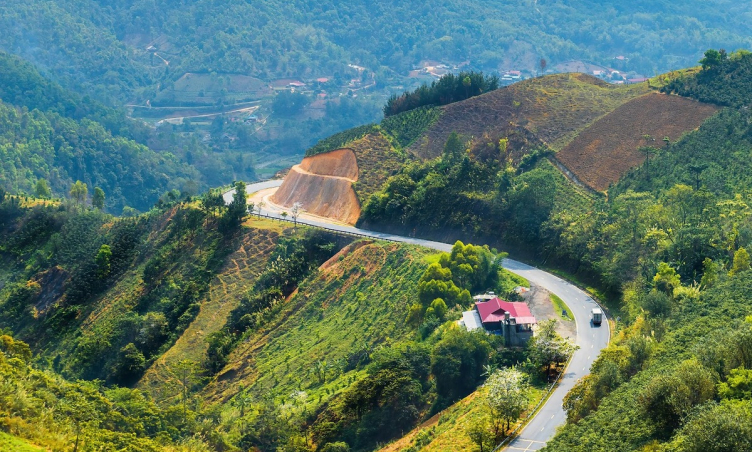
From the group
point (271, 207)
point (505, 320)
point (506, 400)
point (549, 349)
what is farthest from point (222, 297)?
point (506, 400)

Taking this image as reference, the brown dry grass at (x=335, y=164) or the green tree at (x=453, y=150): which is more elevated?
the green tree at (x=453, y=150)

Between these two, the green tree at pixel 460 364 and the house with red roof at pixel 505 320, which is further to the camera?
the house with red roof at pixel 505 320

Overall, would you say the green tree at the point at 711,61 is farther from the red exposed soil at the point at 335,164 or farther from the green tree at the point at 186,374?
the green tree at the point at 186,374

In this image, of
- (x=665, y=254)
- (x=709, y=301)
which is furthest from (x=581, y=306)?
(x=709, y=301)

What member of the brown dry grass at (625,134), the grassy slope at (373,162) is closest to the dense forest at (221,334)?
the grassy slope at (373,162)

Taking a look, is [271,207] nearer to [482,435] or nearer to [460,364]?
[460,364]

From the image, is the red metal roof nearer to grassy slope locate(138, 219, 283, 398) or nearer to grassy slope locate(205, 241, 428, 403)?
grassy slope locate(205, 241, 428, 403)

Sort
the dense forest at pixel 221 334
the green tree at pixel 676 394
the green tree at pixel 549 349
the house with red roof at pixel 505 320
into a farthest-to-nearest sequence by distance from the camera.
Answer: the house with red roof at pixel 505 320, the dense forest at pixel 221 334, the green tree at pixel 549 349, the green tree at pixel 676 394
